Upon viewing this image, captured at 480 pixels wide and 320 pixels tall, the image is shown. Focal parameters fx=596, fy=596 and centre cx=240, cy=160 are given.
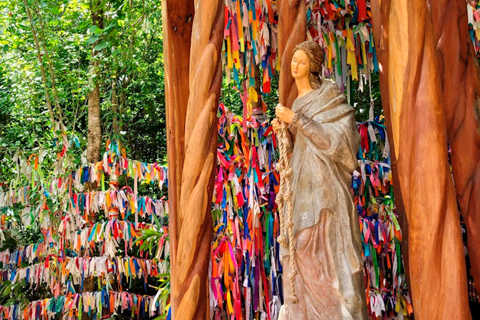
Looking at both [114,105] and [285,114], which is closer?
[285,114]

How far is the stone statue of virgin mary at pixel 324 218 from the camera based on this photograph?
98.1 inches

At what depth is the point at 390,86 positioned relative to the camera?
1772mm

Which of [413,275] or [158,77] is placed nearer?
[413,275]

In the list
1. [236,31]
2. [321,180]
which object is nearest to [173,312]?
[321,180]

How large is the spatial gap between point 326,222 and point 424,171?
97 centimetres

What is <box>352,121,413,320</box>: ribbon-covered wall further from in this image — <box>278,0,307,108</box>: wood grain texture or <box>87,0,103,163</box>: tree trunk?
<box>87,0,103,163</box>: tree trunk

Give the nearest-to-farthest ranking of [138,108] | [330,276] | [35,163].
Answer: [330,276] → [35,163] → [138,108]

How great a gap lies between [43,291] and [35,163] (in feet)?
7.11

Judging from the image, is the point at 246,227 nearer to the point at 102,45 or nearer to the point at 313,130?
the point at 313,130

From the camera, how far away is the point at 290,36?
297cm

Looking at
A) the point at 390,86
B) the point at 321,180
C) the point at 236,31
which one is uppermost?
the point at 236,31

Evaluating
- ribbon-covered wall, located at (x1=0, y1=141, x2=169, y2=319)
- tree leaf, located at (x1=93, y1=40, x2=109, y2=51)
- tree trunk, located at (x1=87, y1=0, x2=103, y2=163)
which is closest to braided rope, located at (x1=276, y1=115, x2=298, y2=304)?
ribbon-covered wall, located at (x1=0, y1=141, x2=169, y2=319)

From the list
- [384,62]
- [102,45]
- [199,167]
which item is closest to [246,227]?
[102,45]

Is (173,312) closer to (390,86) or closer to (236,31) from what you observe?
(390,86)
